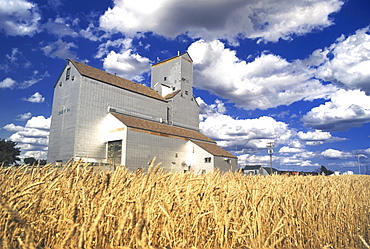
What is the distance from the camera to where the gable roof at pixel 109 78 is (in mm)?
38550

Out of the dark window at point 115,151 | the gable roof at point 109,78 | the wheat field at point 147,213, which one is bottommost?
the wheat field at point 147,213

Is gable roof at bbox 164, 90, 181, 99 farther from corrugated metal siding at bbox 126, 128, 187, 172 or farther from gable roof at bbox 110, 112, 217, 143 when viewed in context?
corrugated metal siding at bbox 126, 128, 187, 172

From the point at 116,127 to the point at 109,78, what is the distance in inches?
401

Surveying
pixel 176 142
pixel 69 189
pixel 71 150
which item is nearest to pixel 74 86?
pixel 71 150

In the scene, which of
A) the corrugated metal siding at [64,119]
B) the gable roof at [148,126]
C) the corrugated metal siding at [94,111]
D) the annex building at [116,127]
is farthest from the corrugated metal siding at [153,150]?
the corrugated metal siding at [64,119]

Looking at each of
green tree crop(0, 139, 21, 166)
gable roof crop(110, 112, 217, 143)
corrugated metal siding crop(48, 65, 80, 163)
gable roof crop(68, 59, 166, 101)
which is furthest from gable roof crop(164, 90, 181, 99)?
green tree crop(0, 139, 21, 166)

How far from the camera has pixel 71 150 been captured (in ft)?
114

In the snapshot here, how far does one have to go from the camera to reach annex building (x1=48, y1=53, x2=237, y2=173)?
35875mm

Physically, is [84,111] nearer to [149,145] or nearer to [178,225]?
[149,145]

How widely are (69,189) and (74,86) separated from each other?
3662cm

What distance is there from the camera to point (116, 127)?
37.3 m

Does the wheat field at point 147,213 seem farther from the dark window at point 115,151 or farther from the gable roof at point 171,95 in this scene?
the gable roof at point 171,95

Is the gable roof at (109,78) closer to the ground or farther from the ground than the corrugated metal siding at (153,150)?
farther from the ground

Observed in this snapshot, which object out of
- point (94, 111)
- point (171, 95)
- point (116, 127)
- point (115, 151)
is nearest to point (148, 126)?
point (116, 127)
